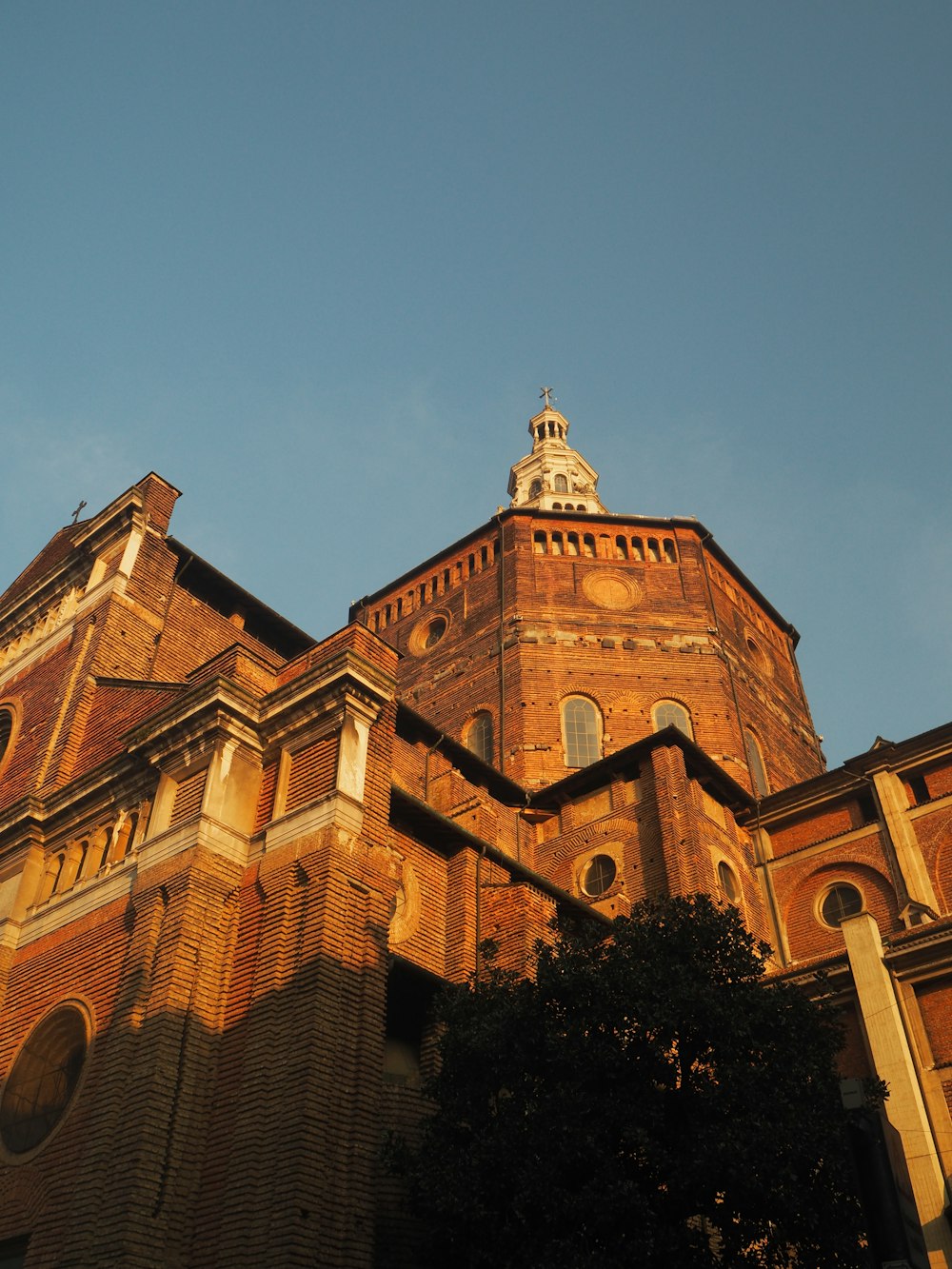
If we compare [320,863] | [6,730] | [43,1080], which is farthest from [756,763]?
[43,1080]

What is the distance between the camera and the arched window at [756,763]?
31203 mm

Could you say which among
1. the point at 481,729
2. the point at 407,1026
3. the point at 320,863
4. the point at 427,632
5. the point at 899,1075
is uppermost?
the point at 427,632

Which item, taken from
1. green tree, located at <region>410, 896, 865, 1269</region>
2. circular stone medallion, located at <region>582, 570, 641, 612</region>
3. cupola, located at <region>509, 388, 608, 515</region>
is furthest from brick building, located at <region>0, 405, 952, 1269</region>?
cupola, located at <region>509, 388, 608, 515</region>

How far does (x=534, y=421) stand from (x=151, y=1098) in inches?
1584

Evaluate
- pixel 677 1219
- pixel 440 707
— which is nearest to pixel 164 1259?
pixel 677 1219

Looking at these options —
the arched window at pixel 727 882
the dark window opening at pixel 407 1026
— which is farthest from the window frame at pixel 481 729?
the dark window opening at pixel 407 1026

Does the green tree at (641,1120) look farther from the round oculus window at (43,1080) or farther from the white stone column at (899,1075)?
the white stone column at (899,1075)

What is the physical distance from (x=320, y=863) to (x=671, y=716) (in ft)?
59.8

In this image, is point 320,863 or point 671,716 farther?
point 671,716

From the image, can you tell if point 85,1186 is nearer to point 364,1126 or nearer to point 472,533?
point 364,1126

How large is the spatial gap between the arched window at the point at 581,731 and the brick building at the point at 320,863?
0.07m

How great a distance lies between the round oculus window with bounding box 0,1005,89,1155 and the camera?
15078mm

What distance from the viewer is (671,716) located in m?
31.3

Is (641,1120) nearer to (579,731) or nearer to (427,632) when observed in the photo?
(579,731)
